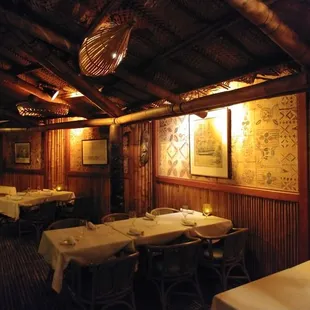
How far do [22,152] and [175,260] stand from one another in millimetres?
6934

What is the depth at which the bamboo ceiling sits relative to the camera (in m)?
2.79

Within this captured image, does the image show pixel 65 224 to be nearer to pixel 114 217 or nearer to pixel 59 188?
pixel 114 217

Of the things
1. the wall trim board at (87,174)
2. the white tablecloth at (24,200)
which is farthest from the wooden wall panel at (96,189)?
the white tablecloth at (24,200)

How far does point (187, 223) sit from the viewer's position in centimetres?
388

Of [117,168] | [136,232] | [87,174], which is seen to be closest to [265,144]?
[136,232]

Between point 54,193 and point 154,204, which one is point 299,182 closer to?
point 154,204

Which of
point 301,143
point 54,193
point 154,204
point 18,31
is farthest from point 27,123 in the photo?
point 301,143

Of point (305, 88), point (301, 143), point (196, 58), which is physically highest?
point (196, 58)

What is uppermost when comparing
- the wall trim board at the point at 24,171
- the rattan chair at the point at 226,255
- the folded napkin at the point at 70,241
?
the wall trim board at the point at 24,171

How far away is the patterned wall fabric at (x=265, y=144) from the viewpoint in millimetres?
3426

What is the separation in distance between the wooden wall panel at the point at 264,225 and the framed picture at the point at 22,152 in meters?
5.92

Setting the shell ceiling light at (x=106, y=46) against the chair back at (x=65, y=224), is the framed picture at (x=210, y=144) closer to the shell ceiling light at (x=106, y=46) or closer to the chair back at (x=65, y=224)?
the chair back at (x=65, y=224)

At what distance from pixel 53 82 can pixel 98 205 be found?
3.16 meters

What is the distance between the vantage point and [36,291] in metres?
3.62
